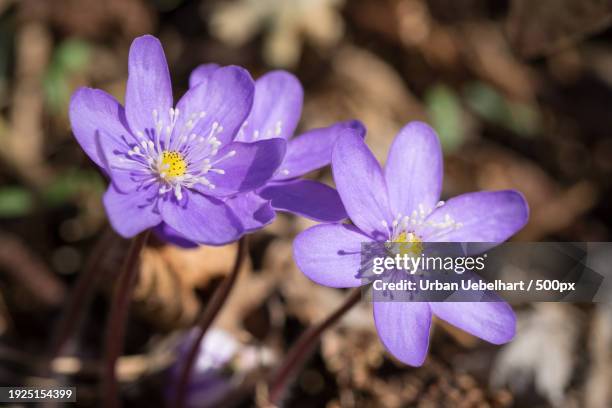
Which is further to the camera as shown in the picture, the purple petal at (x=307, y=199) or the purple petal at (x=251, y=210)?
the purple petal at (x=307, y=199)

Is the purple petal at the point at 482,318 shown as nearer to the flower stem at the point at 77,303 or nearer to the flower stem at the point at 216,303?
the flower stem at the point at 216,303

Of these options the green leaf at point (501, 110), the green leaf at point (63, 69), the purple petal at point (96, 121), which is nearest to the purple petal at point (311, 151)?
the purple petal at point (96, 121)

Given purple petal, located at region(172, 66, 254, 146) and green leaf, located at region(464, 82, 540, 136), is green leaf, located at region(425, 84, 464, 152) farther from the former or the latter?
purple petal, located at region(172, 66, 254, 146)

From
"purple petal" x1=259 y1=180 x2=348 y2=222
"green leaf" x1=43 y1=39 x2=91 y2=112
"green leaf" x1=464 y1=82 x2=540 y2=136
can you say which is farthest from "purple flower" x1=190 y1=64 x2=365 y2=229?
"green leaf" x1=464 y1=82 x2=540 y2=136

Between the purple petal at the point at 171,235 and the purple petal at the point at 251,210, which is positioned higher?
the purple petal at the point at 251,210

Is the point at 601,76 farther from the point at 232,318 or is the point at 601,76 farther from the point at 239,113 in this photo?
the point at 239,113

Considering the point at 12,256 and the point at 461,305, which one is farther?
the point at 12,256

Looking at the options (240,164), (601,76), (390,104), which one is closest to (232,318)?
(240,164)

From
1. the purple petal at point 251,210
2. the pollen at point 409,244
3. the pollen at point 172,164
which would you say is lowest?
the pollen at point 409,244
